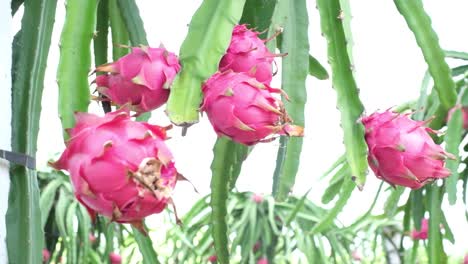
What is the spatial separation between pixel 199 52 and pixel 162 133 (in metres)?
0.13

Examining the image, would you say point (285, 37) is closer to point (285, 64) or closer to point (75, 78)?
point (285, 64)

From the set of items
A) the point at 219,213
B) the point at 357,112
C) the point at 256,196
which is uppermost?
the point at 357,112

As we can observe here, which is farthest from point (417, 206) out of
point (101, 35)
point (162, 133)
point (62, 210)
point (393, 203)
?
point (162, 133)

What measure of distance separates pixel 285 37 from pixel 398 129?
214mm

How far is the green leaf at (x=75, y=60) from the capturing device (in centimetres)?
63

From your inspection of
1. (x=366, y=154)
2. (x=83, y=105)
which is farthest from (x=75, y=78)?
(x=366, y=154)

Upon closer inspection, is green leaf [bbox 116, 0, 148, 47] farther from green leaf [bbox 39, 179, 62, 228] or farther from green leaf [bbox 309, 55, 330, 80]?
green leaf [bbox 39, 179, 62, 228]

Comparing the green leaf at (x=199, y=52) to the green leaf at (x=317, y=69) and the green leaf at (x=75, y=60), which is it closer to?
the green leaf at (x=75, y=60)

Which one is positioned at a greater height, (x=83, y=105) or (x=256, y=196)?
(x=83, y=105)

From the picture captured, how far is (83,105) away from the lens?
634 mm

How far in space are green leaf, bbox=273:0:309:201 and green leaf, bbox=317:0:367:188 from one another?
0.05 metres

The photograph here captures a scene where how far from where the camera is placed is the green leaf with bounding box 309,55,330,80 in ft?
3.22

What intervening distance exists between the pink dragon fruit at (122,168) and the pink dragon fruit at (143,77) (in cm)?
12

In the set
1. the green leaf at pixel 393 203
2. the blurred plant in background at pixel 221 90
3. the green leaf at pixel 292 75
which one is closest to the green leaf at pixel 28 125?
the blurred plant in background at pixel 221 90
